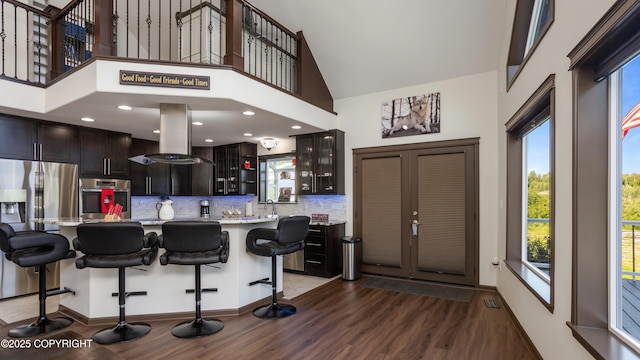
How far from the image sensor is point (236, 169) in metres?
6.99

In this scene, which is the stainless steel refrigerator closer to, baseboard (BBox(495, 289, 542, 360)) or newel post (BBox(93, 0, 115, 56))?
newel post (BBox(93, 0, 115, 56))

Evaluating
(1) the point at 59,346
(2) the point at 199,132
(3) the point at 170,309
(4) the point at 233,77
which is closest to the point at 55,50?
(2) the point at 199,132

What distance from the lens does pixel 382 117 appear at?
568cm

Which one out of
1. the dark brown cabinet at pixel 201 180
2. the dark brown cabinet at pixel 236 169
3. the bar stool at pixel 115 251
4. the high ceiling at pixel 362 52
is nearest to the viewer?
the bar stool at pixel 115 251

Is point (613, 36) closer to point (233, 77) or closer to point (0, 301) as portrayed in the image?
point (233, 77)

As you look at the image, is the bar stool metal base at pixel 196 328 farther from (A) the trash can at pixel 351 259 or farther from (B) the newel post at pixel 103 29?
(B) the newel post at pixel 103 29

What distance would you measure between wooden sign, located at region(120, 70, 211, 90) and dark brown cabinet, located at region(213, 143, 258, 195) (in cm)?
335

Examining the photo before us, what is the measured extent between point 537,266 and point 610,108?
208 cm

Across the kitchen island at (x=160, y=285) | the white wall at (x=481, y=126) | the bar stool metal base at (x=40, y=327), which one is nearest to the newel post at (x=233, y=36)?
the kitchen island at (x=160, y=285)

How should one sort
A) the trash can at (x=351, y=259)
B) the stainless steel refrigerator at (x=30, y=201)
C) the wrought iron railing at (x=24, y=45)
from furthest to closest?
the trash can at (x=351, y=259) < the wrought iron railing at (x=24, y=45) < the stainless steel refrigerator at (x=30, y=201)

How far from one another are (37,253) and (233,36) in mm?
3156

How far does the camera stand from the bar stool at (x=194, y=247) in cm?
316

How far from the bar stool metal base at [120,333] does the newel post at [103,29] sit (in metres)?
2.91

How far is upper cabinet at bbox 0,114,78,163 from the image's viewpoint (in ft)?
14.5
